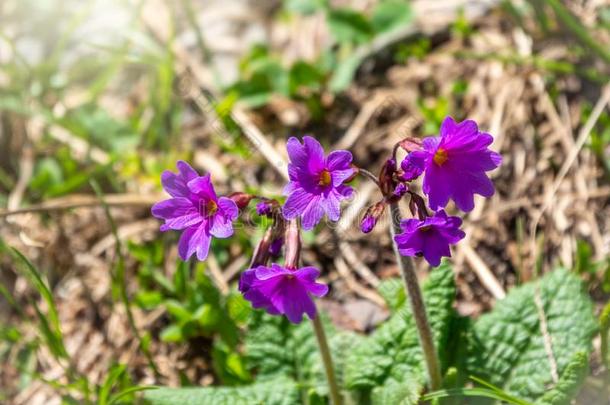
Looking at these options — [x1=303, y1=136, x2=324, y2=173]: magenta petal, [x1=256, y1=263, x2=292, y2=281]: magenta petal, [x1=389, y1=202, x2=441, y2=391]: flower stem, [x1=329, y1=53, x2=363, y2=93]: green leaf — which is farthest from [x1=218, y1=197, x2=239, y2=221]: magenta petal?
[x1=329, y1=53, x2=363, y2=93]: green leaf

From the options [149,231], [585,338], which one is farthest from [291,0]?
[585,338]

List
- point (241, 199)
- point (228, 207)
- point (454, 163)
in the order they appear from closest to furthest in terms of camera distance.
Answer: point (454, 163), point (228, 207), point (241, 199)

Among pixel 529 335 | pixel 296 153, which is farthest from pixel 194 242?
pixel 529 335

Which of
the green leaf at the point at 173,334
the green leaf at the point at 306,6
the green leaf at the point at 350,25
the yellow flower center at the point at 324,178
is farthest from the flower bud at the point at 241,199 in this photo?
the green leaf at the point at 306,6

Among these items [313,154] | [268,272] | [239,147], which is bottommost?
[268,272]

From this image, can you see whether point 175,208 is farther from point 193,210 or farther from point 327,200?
point 327,200

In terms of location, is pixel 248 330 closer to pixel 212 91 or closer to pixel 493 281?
pixel 493 281

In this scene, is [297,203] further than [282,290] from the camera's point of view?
No
